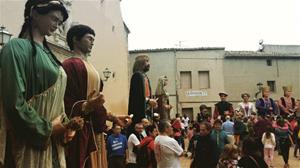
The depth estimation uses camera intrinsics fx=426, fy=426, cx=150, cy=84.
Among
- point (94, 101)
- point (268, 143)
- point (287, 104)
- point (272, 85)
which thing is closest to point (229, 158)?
point (94, 101)

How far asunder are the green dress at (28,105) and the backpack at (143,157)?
4206 mm

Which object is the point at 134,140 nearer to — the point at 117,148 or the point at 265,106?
the point at 117,148

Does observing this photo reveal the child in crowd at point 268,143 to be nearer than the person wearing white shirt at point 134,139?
No

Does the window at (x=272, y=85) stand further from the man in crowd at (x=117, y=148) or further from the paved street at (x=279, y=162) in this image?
the man in crowd at (x=117, y=148)

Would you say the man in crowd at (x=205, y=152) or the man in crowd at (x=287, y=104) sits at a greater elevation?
the man in crowd at (x=287, y=104)

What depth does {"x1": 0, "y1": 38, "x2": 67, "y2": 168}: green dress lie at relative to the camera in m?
2.09

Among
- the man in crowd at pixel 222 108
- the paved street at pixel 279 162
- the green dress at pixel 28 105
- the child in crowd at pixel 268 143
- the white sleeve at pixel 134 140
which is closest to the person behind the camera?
the green dress at pixel 28 105

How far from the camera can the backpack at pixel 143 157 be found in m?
6.54

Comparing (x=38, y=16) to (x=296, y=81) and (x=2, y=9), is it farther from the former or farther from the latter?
(x=296, y=81)

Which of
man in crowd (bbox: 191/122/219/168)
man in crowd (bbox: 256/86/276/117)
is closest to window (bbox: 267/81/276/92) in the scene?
man in crowd (bbox: 256/86/276/117)

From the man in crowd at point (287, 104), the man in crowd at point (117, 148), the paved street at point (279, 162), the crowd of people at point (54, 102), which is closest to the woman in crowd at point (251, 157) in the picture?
the crowd of people at point (54, 102)

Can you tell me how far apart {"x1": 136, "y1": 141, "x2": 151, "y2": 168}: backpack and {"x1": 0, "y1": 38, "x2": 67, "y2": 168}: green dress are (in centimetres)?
421

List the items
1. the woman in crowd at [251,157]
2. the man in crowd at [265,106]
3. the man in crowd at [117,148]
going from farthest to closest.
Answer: the man in crowd at [265,106]
the man in crowd at [117,148]
the woman in crowd at [251,157]

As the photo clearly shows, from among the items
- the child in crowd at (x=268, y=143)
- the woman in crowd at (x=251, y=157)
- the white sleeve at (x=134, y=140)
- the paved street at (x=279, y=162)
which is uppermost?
the white sleeve at (x=134, y=140)
